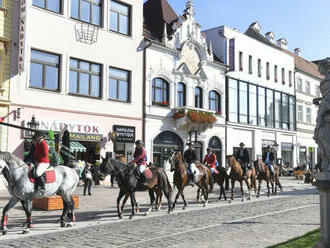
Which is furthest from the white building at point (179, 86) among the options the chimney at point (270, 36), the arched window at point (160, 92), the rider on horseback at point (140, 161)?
the chimney at point (270, 36)

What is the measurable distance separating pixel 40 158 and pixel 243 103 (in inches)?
1181

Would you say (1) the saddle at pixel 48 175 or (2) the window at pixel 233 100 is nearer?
(1) the saddle at pixel 48 175

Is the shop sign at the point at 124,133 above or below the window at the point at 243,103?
below

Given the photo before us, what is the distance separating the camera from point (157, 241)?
335 inches

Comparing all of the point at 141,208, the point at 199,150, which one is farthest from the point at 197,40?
the point at 141,208

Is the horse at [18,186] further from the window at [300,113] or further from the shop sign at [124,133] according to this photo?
the window at [300,113]

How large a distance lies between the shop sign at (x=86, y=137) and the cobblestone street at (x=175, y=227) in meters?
8.97

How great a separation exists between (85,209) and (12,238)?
5.13 m

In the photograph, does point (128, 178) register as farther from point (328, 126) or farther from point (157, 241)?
point (328, 126)

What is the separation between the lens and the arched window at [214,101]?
111ft

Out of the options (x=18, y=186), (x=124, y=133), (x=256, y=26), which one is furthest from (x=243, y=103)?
(x=18, y=186)

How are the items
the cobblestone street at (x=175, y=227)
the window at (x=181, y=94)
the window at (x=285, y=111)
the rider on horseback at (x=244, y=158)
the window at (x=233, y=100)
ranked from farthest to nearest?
the window at (x=285, y=111) < the window at (x=233, y=100) < the window at (x=181, y=94) < the rider on horseback at (x=244, y=158) < the cobblestone street at (x=175, y=227)

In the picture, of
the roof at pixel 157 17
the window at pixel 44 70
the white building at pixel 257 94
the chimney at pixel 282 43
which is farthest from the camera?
the chimney at pixel 282 43

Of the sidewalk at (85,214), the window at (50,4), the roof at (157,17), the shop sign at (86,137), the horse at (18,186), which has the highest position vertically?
the roof at (157,17)
